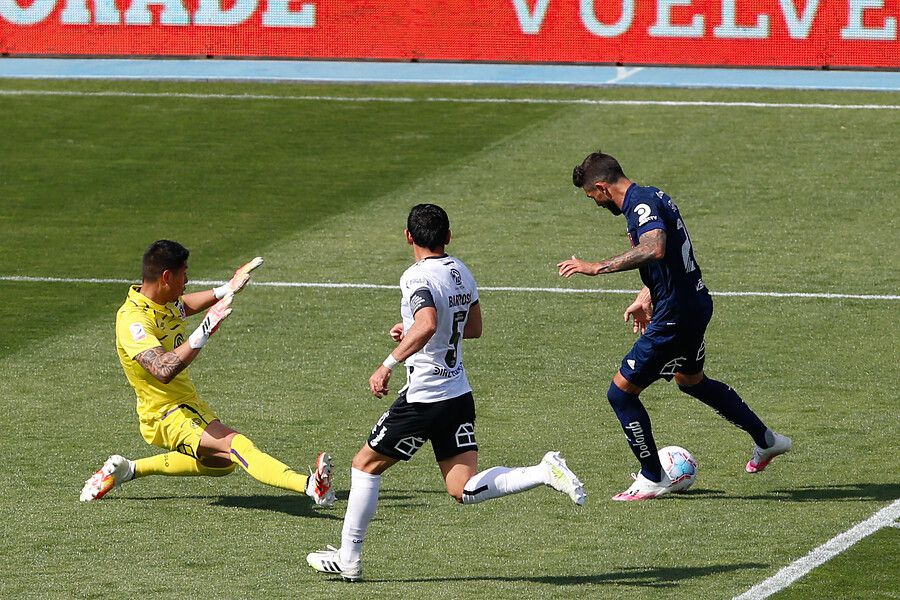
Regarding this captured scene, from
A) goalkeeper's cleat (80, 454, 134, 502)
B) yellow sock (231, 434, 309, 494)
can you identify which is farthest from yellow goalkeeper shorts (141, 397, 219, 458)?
yellow sock (231, 434, 309, 494)

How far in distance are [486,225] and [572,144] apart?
3.70 meters

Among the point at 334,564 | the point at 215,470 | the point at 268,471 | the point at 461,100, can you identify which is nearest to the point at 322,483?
the point at 268,471

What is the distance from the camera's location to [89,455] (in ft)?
36.1

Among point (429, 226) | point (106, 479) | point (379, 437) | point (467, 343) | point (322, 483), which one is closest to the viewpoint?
point (429, 226)

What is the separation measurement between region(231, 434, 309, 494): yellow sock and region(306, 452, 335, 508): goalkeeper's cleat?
213mm

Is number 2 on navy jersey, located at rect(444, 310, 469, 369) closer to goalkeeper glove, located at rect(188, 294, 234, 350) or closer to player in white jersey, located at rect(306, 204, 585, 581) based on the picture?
player in white jersey, located at rect(306, 204, 585, 581)

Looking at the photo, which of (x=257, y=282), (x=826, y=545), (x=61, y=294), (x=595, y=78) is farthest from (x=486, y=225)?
(x=826, y=545)

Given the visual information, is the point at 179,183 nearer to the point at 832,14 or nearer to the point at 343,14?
the point at 343,14

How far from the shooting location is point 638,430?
988cm

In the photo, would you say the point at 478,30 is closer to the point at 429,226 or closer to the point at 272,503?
the point at 272,503

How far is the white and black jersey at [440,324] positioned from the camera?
8398mm

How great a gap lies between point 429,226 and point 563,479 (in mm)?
1476

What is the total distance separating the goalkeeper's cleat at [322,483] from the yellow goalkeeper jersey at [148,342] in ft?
3.92

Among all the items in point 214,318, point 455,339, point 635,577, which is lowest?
point 635,577
